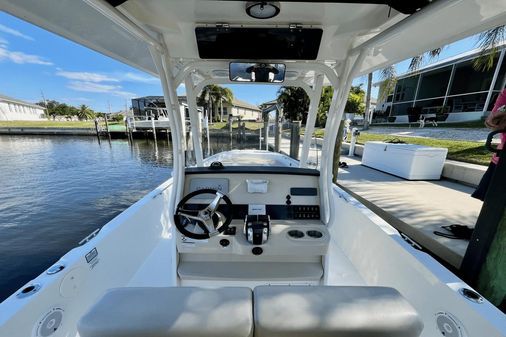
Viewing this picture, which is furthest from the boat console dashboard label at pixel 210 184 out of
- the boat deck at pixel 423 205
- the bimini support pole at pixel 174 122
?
the boat deck at pixel 423 205

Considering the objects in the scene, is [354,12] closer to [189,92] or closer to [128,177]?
[189,92]

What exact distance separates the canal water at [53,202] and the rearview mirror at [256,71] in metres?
4.24

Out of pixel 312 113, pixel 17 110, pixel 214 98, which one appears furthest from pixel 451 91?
pixel 17 110

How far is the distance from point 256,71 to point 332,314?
1.80 meters

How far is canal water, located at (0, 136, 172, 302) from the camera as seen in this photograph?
397 cm

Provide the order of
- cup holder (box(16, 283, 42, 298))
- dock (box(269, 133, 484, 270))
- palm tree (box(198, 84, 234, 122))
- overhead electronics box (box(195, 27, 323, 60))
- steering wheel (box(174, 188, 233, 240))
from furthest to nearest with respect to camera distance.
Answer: palm tree (box(198, 84, 234, 122)), dock (box(269, 133, 484, 270)), steering wheel (box(174, 188, 233, 240)), overhead electronics box (box(195, 27, 323, 60)), cup holder (box(16, 283, 42, 298))

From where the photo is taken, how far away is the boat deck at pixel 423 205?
2.61m

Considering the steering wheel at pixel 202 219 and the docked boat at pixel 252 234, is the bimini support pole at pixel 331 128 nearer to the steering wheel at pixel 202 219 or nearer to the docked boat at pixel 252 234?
the docked boat at pixel 252 234

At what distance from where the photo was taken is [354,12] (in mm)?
1388

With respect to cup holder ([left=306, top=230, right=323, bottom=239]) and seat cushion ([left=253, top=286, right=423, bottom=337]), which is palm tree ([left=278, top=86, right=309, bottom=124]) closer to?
cup holder ([left=306, top=230, right=323, bottom=239])

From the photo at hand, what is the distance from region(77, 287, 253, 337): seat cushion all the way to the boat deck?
103 inches

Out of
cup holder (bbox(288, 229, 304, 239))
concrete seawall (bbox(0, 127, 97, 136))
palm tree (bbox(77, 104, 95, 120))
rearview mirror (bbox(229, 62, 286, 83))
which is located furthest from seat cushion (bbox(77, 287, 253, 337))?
palm tree (bbox(77, 104, 95, 120))

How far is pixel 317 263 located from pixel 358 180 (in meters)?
3.93

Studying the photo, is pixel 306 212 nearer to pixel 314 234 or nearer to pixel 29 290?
pixel 314 234
